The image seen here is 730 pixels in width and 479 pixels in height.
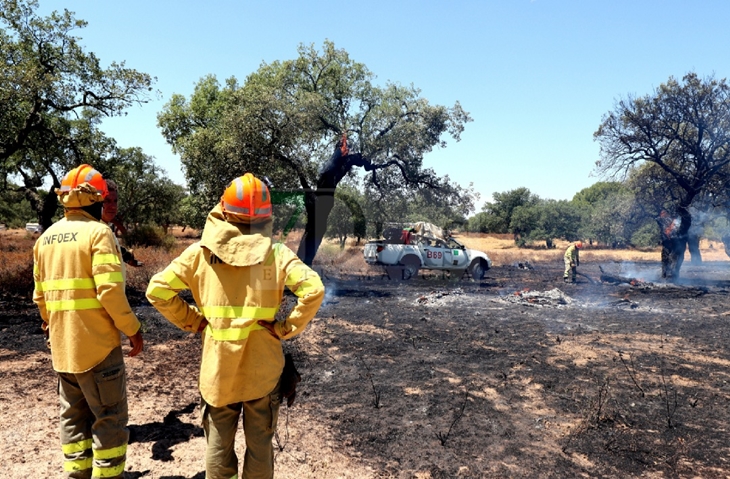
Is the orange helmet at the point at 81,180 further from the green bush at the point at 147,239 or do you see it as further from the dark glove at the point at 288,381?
the green bush at the point at 147,239

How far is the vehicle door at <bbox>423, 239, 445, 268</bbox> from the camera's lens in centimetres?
1725

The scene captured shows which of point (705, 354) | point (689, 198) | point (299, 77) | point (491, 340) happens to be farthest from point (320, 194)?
point (689, 198)

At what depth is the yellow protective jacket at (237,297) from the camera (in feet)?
8.49

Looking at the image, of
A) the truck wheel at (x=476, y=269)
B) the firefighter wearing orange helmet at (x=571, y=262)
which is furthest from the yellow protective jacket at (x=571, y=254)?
the truck wheel at (x=476, y=269)

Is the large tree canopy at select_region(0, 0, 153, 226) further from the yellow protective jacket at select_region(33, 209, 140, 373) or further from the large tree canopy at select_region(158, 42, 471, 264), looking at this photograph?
the yellow protective jacket at select_region(33, 209, 140, 373)

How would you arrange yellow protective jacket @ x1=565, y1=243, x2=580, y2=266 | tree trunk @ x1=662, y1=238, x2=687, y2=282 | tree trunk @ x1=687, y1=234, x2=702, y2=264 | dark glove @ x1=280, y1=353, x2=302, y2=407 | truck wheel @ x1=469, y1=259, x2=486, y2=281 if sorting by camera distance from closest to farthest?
dark glove @ x1=280, y1=353, x2=302, y2=407, yellow protective jacket @ x1=565, y1=243, x2=580, y2=266, truck wheel @ x1=469, y1=259, x2=486, y2=281, tree trunk @ x1=662, y1=238, x2=687, y2=282, tree trunk @ x1=687, y1=234, x2=702, y2=264

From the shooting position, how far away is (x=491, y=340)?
823 centimetres

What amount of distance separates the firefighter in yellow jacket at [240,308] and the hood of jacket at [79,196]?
3.08 ft

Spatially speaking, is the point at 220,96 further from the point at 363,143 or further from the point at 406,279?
the point at 406,279

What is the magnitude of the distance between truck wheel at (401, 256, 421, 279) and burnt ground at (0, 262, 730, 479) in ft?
21.9

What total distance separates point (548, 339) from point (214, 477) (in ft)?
22.8

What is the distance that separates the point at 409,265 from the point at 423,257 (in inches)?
24.3

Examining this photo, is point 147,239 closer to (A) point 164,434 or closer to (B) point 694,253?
(A) point 164,434

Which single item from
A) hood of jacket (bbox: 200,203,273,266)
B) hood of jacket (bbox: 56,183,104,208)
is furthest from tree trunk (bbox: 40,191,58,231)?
hood of jacket (bbox: 200,203,273,266)
